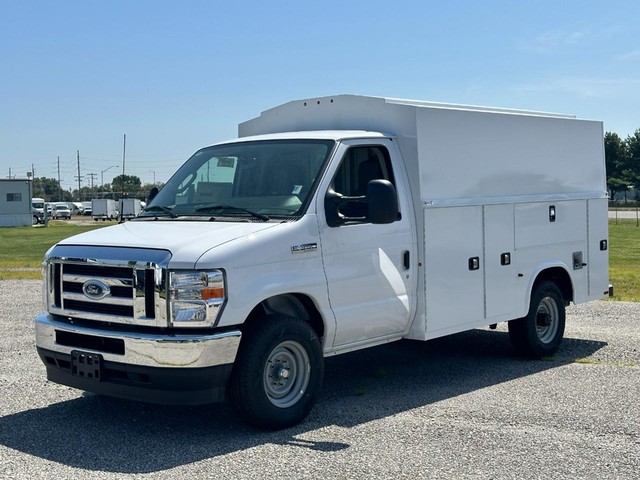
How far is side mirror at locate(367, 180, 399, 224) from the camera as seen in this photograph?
6953 mm

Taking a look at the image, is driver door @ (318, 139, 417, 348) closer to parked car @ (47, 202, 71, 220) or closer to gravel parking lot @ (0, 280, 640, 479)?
gravel parking lot @ (0, 280, 640, 479)

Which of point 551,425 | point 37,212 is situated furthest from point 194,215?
point 37,212

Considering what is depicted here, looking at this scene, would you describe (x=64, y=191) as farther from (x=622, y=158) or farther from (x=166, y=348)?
(x=166, y=348)

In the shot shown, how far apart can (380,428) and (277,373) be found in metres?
0.91

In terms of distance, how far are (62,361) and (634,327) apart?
810 centimetres

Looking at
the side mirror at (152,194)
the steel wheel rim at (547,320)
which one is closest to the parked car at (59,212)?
the side mirror at (152,194)

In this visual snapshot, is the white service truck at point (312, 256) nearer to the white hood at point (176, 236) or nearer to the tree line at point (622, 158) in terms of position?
the white hood at point (176, 236)

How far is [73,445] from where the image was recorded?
6438 millimetres

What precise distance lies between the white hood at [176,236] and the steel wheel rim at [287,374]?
0.94m

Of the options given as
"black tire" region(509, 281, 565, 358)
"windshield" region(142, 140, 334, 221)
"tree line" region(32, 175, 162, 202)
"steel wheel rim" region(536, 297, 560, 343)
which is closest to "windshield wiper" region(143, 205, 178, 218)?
"windshield" region(142, 140, 334, 221)

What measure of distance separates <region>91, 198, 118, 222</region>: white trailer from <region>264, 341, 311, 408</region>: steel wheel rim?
84712mm

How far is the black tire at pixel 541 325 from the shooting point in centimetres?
966

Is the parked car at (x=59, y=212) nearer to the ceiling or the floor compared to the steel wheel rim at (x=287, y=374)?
nearer to the ceiling

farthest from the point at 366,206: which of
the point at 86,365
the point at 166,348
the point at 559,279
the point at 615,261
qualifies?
the point at 615,261
